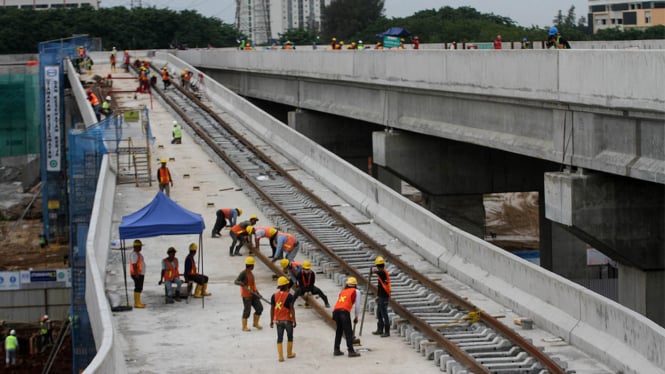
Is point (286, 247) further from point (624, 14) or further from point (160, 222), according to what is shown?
point (624, 14)

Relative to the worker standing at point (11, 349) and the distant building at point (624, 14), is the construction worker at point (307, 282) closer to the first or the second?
the worker standing at point (11, 349)

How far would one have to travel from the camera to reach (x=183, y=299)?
922 inches

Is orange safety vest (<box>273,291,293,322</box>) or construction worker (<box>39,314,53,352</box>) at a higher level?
orange safety vest (<box>273,291,293,322</box>)

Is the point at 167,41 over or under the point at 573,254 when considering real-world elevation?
over

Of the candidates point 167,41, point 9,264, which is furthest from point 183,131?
point 167,41

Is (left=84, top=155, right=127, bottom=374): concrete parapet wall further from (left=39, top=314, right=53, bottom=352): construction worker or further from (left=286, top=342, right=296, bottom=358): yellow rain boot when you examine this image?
(left=39, top=314, right=53, bottom=352): construction worker

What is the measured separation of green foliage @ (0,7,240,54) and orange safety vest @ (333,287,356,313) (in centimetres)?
9568

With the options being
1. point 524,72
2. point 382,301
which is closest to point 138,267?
point 382,301

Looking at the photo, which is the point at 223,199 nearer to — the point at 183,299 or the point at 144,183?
the point at 144,183

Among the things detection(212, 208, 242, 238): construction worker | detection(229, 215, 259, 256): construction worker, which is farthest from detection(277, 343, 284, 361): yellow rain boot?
detection(212, 208, 242, 238): construction worker

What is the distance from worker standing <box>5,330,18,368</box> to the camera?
131ft

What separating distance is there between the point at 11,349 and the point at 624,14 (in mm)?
100218

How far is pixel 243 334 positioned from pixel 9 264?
37.6 m

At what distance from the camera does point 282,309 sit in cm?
1864
